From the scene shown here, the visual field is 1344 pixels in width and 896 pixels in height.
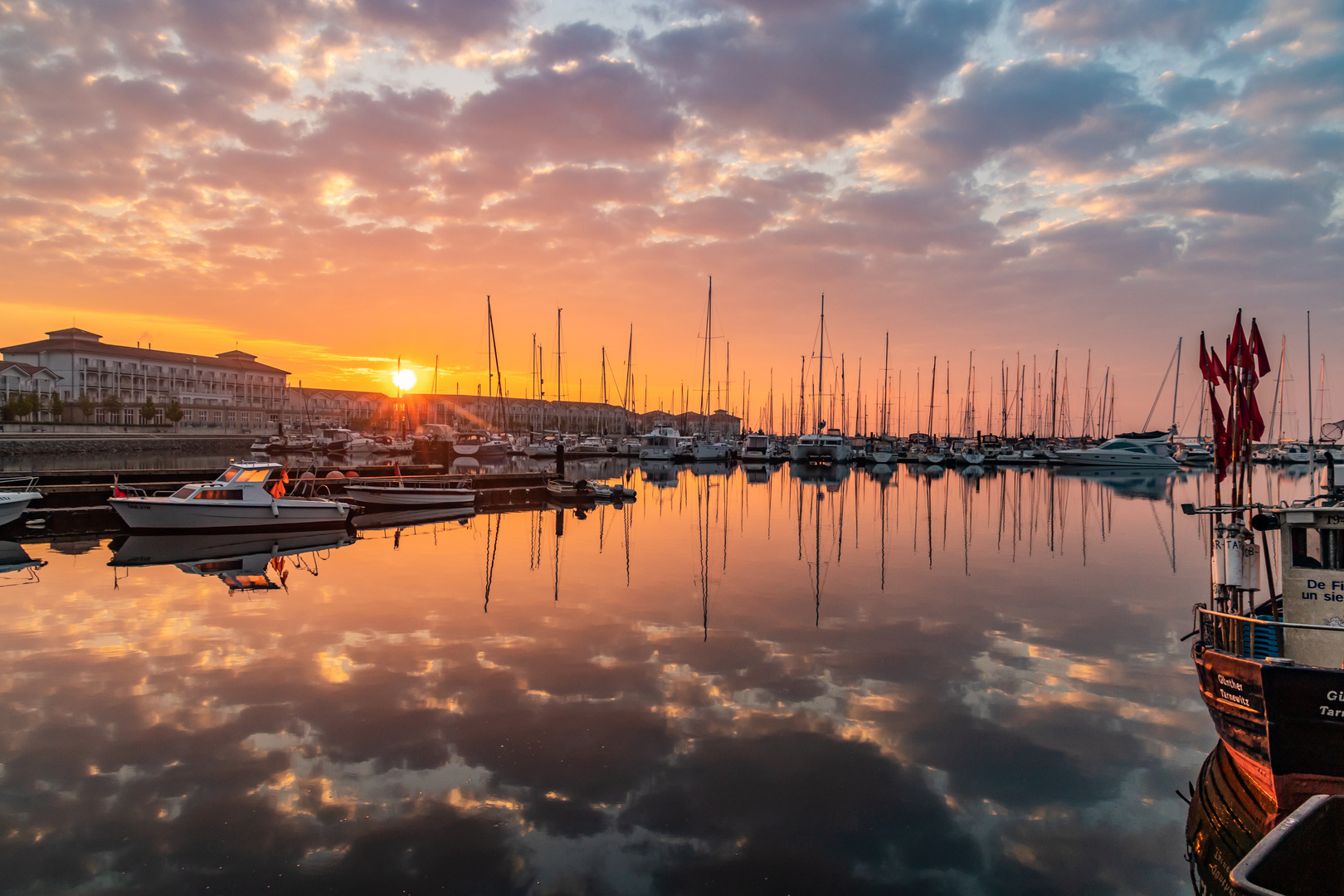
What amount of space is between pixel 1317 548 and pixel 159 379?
568 feet

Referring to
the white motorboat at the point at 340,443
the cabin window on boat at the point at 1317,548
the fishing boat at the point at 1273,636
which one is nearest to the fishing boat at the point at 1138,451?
the fishing boat at the point at 1273,636

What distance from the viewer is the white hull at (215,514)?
1040 inches

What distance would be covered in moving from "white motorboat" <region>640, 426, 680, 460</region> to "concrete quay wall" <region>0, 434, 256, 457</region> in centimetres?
5634

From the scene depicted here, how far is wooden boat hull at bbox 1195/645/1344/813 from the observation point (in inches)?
290

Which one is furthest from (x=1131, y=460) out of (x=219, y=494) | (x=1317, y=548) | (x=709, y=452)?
(x=219, y=494)

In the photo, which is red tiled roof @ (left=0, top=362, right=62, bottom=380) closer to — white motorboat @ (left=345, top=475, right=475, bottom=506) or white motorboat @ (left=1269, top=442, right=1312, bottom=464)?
white motorboat @ (left=345, top=475, right=475, bottom=506)

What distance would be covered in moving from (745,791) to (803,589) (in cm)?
1206

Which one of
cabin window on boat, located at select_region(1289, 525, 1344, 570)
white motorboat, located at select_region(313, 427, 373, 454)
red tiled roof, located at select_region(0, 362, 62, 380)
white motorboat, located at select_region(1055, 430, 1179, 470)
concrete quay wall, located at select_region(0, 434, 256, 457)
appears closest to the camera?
cabin window on boat, located at select_region(1289, 525, 1344, 570)

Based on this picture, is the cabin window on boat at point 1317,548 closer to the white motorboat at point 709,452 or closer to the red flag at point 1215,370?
the red flag at point 1215,370

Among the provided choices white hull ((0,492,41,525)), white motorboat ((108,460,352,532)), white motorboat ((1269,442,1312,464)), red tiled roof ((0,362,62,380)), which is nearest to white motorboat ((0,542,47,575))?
white hull ((0,492,41,525))

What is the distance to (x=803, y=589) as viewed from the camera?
20.2m

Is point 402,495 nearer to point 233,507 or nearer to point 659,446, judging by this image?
point 233,507

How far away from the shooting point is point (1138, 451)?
89188mm

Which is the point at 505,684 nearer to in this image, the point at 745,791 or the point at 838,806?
the point at 745,791
